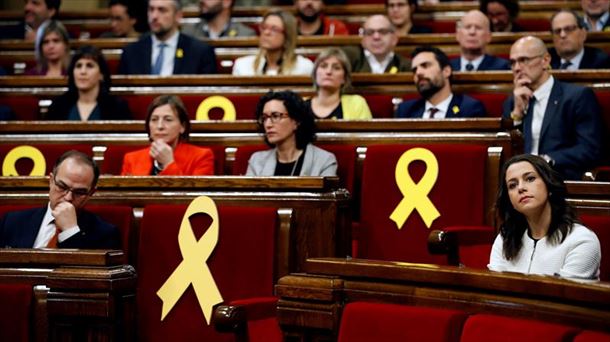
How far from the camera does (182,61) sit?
3.18 meters

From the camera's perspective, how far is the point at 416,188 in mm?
2037

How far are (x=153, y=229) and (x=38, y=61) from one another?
163cm

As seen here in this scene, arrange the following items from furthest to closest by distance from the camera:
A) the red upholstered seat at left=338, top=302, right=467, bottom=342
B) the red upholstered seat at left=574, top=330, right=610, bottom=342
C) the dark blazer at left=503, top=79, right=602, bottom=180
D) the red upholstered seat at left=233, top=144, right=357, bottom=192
Answer: 1. the dark blazer at left=503, top=79, right=602, bottom=180
2. the red upholstered seat at left=233, top=144, right=357, bottom=192
3. the red upholstered seat at left=338, top=302, right=467, bottom=342
4. the red upholstered seat at left=574, top=330, right=610, bottom=342

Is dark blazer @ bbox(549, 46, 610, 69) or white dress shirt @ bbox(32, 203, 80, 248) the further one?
dark blazer @ bbox(549, 46, 610, 69)

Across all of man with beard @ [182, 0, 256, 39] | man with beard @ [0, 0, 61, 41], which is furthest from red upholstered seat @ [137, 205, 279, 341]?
man with beard @ [0, 0, 61, 41]

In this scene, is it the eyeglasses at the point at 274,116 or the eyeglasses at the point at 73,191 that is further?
the eyeglasses at the point at 274,116

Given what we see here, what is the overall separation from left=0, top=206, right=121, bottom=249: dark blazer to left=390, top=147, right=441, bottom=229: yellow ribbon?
1.76 feet

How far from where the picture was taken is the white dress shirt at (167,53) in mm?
3232

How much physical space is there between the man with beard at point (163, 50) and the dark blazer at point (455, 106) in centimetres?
78

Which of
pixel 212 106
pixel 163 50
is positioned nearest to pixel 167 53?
pixel 163 50

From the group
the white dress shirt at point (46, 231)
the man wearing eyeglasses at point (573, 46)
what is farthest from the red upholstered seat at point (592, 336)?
the man wearing eyeglasses at point (573, 46)

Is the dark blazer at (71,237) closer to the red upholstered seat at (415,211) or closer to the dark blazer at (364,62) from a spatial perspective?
the red upholstered seat at (415,211)

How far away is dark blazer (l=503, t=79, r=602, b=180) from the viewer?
229 centimetres

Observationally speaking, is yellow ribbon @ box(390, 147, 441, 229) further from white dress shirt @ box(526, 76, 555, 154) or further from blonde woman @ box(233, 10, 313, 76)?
blonde woman @ box(233, 10, 313, 76)
